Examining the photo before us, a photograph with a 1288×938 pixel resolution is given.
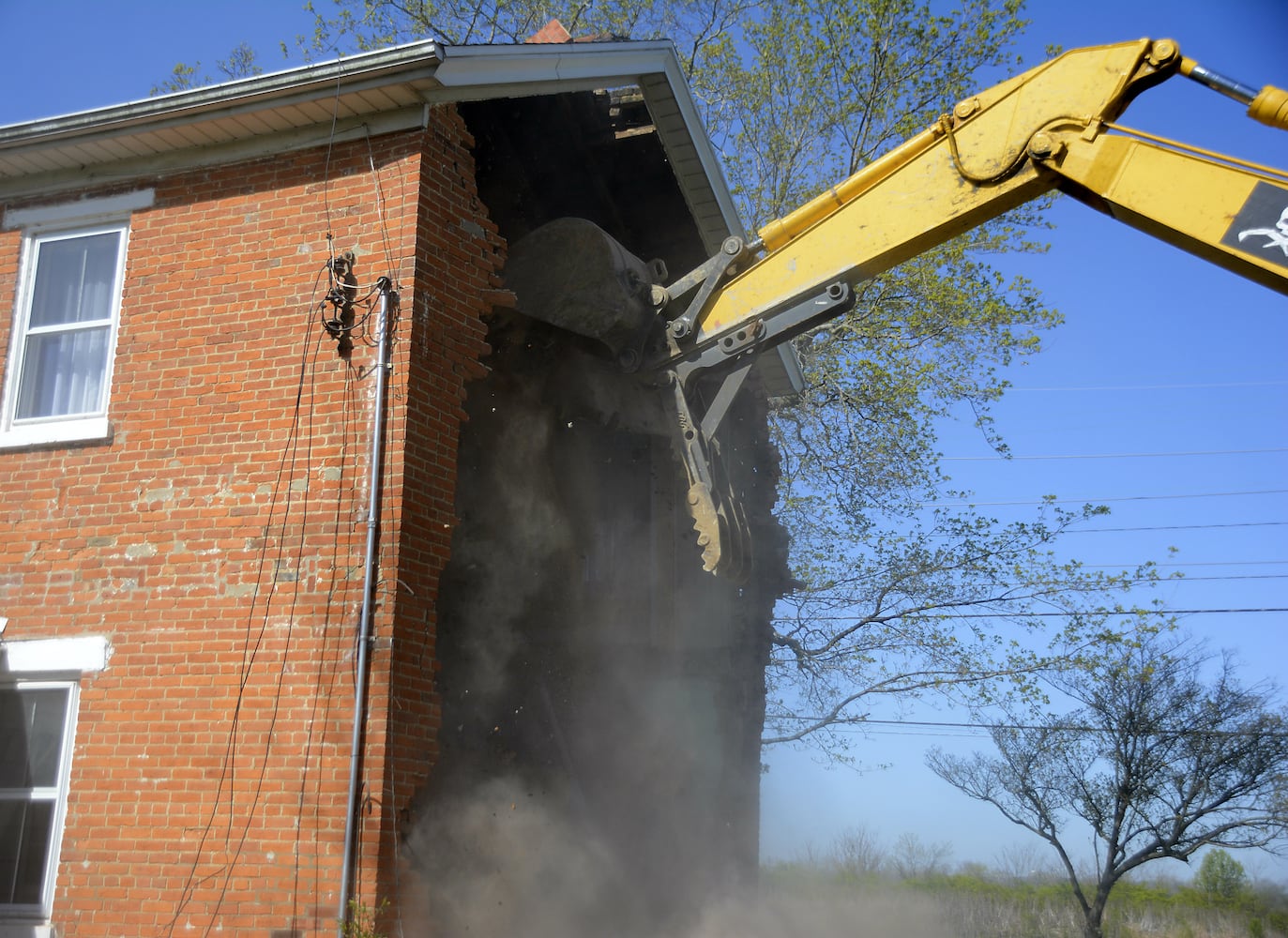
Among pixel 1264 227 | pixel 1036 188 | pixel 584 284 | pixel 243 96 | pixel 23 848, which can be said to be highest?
pixel 243 96

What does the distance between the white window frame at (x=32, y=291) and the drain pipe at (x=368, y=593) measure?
90.1 inches

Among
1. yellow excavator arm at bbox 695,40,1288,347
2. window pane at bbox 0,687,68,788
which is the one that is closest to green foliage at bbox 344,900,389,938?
window pane at bbox 0,687,68,788

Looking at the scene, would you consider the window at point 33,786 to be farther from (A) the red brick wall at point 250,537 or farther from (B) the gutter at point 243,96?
(B) the gutter at point 243,96

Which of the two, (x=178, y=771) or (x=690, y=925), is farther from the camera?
(x=690, y=925)

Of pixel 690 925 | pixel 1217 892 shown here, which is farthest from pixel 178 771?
pixel 1217 892

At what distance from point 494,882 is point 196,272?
4859 millimetres

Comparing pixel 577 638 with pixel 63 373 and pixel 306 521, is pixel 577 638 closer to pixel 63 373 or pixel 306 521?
pixel 306 521

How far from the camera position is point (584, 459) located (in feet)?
32.2

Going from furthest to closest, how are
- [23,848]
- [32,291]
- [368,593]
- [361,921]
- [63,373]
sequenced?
[32,291] < [63,373] < [23,848] < [368,593] < [361,921]

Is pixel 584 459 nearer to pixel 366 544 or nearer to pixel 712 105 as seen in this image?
pixel 366 544

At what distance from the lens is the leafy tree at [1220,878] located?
17.4 meters

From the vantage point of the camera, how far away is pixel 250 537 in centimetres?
711

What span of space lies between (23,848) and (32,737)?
0.72 m

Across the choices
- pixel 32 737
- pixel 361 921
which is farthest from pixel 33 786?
pixel 361 921
